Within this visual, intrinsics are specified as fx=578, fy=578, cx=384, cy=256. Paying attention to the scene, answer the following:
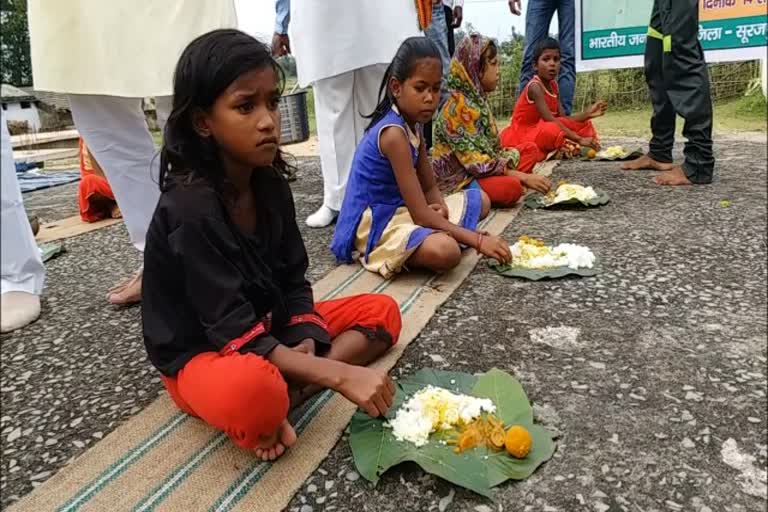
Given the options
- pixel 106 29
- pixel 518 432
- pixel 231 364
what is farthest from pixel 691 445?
pixel 106 29

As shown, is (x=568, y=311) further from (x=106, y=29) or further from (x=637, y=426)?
(x=106, y=29)

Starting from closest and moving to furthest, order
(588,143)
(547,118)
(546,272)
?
(546,272)
(547,118)
(588,143)

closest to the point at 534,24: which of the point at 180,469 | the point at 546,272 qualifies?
the point at 546,272

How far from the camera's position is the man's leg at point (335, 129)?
2926 mm

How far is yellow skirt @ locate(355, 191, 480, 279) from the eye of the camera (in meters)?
2.23

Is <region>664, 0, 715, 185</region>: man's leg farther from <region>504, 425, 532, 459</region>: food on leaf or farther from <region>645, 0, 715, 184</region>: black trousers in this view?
<region>504, 425, 532, 459</region>: food on leaf

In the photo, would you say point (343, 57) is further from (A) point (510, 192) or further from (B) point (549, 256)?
(B) point (549, 256)

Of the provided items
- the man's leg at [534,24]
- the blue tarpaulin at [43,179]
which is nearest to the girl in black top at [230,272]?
the man's leg at [534,24]

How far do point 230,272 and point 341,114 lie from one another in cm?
186

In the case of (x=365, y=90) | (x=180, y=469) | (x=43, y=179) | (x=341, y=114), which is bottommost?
(x=180, y=469)

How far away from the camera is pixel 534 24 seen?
181 inches

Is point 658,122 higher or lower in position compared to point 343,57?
lower

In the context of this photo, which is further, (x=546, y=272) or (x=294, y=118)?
(x=294, y=118)

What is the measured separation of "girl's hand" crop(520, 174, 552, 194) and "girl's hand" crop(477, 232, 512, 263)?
1.09 meters
